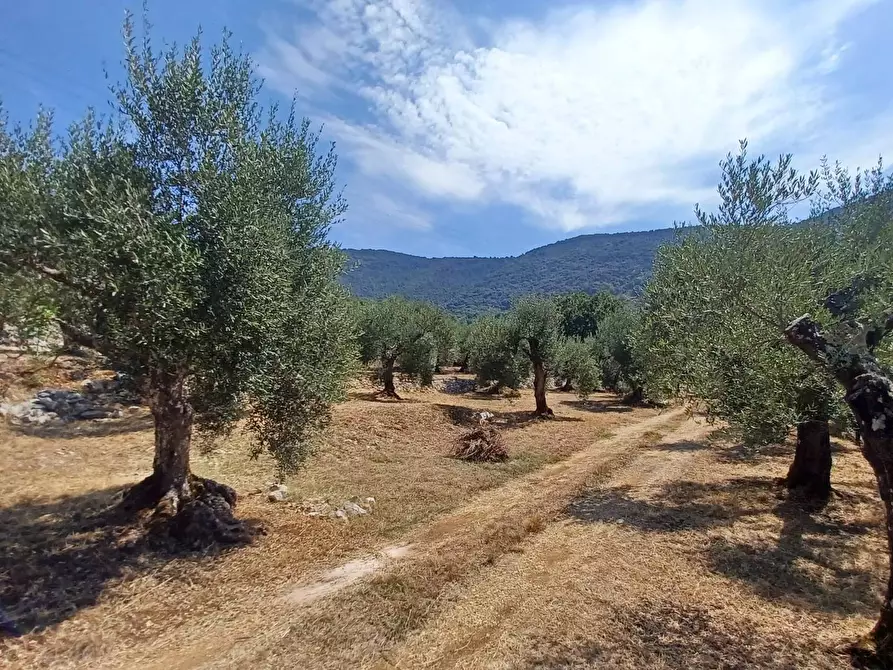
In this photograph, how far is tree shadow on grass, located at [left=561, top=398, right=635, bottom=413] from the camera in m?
38.0

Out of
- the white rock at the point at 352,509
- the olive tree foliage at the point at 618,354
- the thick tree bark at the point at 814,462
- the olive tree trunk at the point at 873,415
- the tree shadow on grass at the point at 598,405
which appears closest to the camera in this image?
the olive tree trunk at the point at 873,415

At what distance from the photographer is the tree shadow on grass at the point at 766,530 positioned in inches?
363

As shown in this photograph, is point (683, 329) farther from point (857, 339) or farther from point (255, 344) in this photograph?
point (255, 344)

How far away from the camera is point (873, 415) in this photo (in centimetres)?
684

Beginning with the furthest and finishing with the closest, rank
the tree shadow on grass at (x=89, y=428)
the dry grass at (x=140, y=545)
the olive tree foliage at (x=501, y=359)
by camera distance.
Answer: the olive tree foliage at (x=501, y=359), the tree shadow on grass at (x=89, y=428), the dry grass at (x=140, y=545)

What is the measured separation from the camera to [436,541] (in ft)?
37.8

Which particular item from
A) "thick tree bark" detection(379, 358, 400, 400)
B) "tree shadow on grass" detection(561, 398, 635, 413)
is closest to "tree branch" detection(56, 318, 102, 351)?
"thick tree bark" detection(379, 358, 400, 400)

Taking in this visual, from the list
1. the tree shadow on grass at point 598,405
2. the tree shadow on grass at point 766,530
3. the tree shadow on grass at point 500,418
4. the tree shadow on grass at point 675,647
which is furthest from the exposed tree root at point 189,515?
the tree shadow on grass at point 598,405

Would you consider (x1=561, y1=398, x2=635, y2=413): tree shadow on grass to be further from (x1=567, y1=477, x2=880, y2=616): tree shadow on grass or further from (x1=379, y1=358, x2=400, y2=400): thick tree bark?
(x1=567, y1=477, x2=880, y2=616): tree shadow on grass

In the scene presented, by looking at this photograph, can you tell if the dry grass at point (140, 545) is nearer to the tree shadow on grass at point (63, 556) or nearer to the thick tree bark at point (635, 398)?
the tree shadow on grass at point (63, 556)

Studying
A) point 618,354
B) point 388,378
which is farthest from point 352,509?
point 618,354

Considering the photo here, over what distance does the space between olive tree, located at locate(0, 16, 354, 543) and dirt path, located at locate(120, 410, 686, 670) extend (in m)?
3.23

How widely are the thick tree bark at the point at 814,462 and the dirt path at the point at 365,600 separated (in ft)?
23.3

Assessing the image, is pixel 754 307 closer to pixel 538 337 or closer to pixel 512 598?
pixel 512 598
